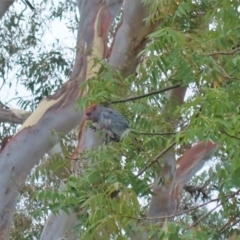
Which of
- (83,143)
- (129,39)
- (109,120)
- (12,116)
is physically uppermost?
(129,39)

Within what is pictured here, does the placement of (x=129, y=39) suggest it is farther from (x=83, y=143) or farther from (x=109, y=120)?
(x=109, y=120)

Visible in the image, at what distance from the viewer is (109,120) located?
2.69m

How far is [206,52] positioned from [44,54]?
3.88 m

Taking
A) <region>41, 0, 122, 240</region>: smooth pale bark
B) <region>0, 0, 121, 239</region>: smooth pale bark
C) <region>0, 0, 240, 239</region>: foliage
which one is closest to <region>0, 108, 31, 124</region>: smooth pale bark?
<region>0, 0, 121, 239</region>: smooth pale bark

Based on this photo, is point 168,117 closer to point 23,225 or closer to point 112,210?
point 112,210

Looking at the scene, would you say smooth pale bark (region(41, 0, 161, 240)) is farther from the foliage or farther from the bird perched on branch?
the bird perched on branch

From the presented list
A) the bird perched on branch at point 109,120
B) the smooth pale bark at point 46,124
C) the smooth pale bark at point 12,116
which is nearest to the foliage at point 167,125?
the bird perched on branch at point 109,120

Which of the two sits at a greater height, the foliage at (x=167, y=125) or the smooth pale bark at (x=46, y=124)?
the smooth pale bark at (x=46, y=124)

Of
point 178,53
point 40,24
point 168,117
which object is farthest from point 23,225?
point 178,53

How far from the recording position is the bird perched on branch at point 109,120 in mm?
2689

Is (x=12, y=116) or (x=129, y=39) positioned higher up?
(x=129, y=39)

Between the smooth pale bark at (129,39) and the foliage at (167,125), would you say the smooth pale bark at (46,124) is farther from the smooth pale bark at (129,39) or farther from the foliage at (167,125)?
the foliage at (167,125)

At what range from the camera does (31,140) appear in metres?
4.38

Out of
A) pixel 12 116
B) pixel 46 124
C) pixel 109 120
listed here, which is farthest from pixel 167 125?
pixel 12 116
